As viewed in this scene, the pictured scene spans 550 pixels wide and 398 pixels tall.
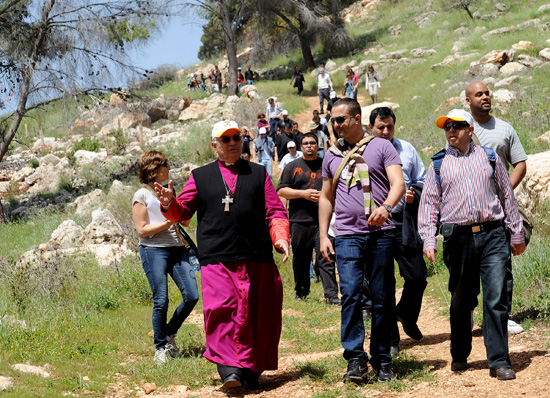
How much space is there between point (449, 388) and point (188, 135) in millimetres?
23634

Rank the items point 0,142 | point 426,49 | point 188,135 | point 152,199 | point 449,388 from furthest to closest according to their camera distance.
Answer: point 426,49, point 188,135, point 0,142, point 152,199, point 449,388

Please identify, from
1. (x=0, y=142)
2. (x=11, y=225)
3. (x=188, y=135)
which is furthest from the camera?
(x=188, y=135)

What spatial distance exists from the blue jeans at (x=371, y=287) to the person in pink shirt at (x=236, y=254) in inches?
20.1

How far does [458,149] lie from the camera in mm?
4973

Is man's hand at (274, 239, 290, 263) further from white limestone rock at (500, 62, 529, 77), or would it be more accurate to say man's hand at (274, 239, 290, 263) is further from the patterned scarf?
white limestone rock at (500, 62, 529, 77)

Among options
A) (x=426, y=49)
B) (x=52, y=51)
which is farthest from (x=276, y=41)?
(x=52, y=51)

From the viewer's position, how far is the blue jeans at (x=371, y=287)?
5.00m

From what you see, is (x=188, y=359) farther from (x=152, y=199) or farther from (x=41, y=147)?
(x=41, y=147)

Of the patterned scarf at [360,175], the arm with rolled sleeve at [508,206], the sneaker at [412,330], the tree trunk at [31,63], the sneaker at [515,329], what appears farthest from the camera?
the tree trunk at [31,63]

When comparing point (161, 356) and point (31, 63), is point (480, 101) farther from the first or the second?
point (31, 63)

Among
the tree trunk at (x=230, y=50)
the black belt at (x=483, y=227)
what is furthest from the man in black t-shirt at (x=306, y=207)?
the tree trunk at (x=230, y=50)

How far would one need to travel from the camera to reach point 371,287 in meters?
5.07

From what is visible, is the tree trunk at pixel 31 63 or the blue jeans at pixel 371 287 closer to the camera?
the blue jeans at pixel 371 287

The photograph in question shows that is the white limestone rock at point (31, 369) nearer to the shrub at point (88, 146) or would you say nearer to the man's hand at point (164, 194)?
the man's hand at point (164, 194)
